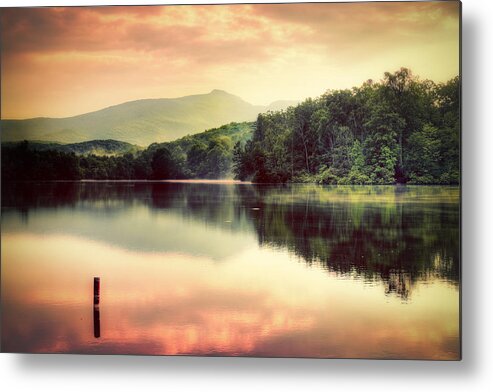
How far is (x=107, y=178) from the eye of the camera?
7883mm

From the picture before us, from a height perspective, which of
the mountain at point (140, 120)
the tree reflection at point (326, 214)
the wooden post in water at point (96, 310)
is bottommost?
the wooden post in water at point (96, 310)

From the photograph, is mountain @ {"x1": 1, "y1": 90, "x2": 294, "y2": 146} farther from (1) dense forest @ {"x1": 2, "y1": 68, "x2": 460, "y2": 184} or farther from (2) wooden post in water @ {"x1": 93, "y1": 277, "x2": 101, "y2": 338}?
(2) wooden post in water @ {"x1": 93, "y1": 277, "x2": 101, "y2": 338}

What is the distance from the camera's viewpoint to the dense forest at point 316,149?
7.14 meters

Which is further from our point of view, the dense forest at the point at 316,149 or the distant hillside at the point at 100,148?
the distant hillside at the point at 100,148

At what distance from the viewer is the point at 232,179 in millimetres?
7668

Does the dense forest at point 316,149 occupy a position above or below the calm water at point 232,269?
above

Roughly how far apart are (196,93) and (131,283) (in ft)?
6.43

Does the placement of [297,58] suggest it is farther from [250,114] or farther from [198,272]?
[198,272]

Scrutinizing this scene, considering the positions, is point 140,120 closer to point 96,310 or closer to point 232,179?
point 232,179

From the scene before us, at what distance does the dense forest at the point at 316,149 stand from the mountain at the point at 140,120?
0.28 feet

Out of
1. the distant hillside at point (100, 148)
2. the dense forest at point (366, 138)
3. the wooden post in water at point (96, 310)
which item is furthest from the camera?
the distant hillside at point (100, 148)

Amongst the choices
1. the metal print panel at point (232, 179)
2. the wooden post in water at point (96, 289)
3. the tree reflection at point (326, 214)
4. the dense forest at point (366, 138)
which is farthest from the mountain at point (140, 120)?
the wooden post in water at point (96, 289)

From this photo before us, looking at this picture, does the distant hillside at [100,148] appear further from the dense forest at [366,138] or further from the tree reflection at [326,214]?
the dense forest at [366,138]

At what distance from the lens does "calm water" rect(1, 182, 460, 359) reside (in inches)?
279
